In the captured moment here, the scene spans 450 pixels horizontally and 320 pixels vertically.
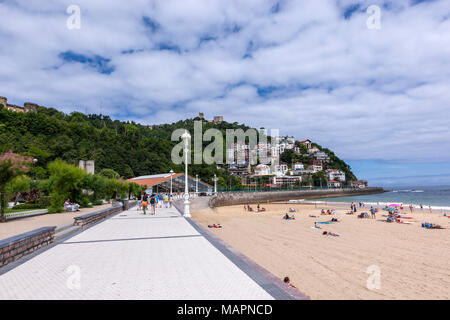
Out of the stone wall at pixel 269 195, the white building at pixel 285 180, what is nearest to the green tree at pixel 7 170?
the stone wall at pixel 269 195

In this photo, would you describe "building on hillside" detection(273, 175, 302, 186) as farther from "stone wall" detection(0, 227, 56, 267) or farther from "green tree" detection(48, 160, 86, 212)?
"stone wall" detection(0, 227, 56, 267)

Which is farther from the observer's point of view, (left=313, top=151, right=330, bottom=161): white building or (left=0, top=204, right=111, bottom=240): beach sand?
(left=313, top=151, right=330, bottom=161): white building

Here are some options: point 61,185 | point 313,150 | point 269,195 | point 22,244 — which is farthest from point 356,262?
point 313,150

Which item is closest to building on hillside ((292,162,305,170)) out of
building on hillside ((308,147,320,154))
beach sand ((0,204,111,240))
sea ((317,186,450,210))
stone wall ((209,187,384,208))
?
building on hillside ((308,147,320,154))

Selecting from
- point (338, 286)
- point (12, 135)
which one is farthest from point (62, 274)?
point (12, 135)

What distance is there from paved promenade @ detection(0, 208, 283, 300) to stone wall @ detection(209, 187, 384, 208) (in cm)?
3271

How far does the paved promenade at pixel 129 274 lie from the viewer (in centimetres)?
394

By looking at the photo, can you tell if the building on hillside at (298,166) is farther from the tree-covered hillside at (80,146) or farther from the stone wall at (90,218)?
the stone wall at (90,218)

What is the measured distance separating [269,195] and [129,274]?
66794 millimetres

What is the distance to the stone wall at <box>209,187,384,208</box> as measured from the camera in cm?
5154

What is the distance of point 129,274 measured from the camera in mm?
4859

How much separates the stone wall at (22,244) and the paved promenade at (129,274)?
0.34 metres

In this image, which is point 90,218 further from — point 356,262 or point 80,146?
point 80,146

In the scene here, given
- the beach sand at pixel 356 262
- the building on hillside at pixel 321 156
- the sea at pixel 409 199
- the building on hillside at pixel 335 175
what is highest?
the building on hillside at pixel 321 156
